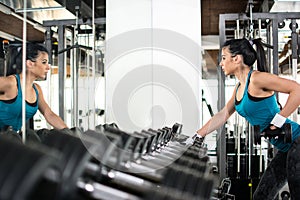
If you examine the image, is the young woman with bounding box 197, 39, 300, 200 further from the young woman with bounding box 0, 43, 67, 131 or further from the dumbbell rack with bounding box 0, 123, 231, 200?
the young woman with bounding box 0, 43, 67, 131

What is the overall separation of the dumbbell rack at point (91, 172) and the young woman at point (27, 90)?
1.30ft

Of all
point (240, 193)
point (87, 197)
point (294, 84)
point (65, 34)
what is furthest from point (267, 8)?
point (87, 197)

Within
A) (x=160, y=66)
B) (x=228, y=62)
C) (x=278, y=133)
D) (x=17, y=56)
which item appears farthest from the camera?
(x=160, y=66)

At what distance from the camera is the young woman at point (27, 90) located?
160 cm

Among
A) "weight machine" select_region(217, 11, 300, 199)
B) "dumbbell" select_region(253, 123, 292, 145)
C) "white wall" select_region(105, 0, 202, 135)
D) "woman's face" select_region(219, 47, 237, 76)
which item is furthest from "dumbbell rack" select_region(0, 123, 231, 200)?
"weight machine" select_region(217, 11, 300, 199)

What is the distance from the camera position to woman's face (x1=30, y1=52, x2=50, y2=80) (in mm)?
1797

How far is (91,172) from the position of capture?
100 centimetres

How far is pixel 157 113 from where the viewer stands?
11.8 feet

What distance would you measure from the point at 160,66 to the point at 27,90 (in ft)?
6.60

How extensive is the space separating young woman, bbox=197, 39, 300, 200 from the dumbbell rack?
953 mm

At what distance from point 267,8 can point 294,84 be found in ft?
10.1

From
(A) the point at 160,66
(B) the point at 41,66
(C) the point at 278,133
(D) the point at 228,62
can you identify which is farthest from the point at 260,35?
(B) the point at 41,66

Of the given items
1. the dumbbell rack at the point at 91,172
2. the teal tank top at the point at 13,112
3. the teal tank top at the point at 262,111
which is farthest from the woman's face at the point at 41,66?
the teal tank top at the point at 262,111

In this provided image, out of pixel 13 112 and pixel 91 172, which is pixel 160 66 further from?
pixel 91 172
